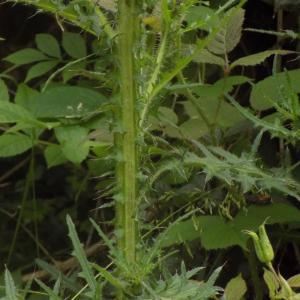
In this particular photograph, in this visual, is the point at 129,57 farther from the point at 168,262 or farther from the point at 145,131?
the point at 168,262

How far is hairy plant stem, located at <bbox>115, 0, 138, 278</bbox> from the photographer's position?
2.15 feet

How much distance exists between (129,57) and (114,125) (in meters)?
0.07

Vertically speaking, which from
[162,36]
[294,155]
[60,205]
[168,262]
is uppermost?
[162,36]

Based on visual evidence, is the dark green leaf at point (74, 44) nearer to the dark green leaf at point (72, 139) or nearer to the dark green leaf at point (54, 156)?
the dark green leaf at point (54, 156)

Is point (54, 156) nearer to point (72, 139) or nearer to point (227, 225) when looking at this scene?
point (72, 139)

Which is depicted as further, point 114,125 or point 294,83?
point 294,83

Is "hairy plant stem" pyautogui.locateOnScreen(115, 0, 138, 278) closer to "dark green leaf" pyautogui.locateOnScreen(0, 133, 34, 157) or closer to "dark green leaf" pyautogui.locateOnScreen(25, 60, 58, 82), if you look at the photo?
"dark green leaf" pyautogui.locateOnScreen(0, 133, 34, 157)

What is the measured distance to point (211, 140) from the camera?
42.4 inches

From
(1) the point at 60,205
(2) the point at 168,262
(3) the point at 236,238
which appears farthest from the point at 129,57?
(1) the point at 60,205

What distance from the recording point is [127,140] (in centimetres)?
67

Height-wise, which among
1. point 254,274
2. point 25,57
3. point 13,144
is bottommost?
point 254,274

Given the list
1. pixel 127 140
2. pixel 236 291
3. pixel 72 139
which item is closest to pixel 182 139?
pixel 72 139

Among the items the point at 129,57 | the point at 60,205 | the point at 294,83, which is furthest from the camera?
the point at 60,205

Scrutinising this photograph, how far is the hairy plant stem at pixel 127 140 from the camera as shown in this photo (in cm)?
65
